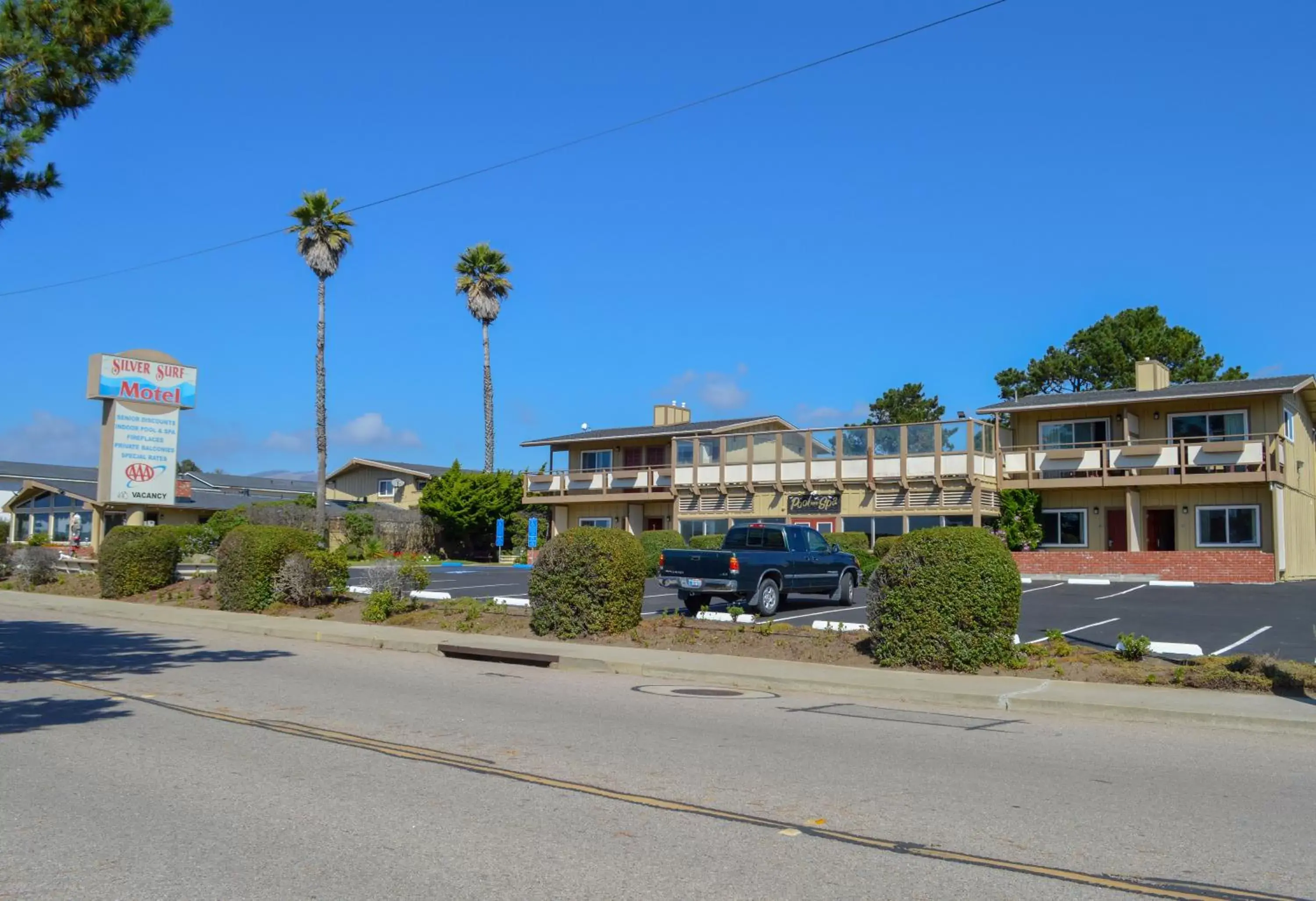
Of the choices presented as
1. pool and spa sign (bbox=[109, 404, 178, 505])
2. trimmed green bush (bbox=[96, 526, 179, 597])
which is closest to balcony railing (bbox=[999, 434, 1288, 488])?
trimmed green bush (bbox=[96, 526, 179, 597])

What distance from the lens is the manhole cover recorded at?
1290 centimetres

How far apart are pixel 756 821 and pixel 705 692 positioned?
6.63 meters

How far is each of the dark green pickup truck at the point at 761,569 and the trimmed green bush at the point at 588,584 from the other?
84.8 inches

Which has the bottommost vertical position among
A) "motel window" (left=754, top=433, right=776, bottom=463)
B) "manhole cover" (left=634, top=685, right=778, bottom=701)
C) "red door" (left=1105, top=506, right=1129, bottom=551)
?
"manhole cover" (left=634, top=685, right=778, bottom=701)

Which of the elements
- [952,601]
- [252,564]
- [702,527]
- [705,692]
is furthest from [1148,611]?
[702,527]

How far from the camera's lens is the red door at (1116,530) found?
121 ft

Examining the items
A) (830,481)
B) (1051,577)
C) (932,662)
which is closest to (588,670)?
(932,662)

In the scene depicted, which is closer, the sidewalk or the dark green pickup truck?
the sidewalk

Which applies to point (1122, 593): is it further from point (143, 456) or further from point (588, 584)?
point (143, 456)

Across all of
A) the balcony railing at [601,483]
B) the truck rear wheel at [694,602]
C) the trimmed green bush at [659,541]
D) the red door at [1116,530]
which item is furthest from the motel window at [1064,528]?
the truck rear wheel at [694,602]

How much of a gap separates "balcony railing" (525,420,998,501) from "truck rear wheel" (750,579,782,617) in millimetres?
17547

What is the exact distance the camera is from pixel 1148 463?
115 ft

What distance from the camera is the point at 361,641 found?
61.5 ft

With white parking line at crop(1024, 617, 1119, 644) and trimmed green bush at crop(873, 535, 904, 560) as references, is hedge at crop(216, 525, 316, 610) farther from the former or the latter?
trimmed green bush at crop(873, 535, 904, 560)
